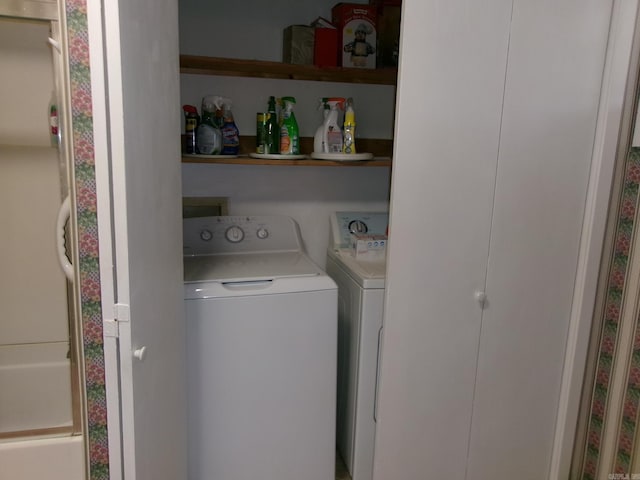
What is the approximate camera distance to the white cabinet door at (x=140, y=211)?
3.31ft

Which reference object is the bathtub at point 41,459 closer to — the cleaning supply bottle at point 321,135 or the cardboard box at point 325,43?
the cleaning supply bottle at point 321,135

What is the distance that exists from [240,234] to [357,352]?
72 centimetres

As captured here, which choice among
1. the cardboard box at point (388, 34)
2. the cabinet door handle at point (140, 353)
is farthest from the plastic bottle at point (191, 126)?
the cabinet door handle at point (140, 353)

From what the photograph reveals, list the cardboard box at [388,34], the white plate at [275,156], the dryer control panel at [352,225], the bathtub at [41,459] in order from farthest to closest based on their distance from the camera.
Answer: the dryer control panel at [352,225]
the cardboard box at [388,34]
the white plate at [275,156]
the bathtub at [41,459]

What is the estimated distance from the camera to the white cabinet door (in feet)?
3.31

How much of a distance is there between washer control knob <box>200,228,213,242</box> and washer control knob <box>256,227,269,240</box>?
0.21 metres

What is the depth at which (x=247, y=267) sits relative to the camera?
6.51 feet

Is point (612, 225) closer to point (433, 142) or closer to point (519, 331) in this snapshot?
point (519, 331)

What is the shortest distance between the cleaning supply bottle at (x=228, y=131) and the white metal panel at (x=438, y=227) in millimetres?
768

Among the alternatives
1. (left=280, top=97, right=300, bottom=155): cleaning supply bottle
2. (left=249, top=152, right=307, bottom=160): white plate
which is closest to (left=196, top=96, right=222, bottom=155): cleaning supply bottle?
(left=249, top=152, right=307, bottom=160): white plate

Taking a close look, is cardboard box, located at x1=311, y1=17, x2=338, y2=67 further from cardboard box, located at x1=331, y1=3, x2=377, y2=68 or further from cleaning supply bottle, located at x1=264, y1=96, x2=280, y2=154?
cleaning supply bottle, located at x1=264, y1=96, x2=280, y2=154

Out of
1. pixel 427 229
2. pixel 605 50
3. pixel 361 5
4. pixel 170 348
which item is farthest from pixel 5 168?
pixel 605 50

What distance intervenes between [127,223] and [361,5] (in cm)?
150

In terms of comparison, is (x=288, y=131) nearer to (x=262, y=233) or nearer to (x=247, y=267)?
(x=262, y=233)
